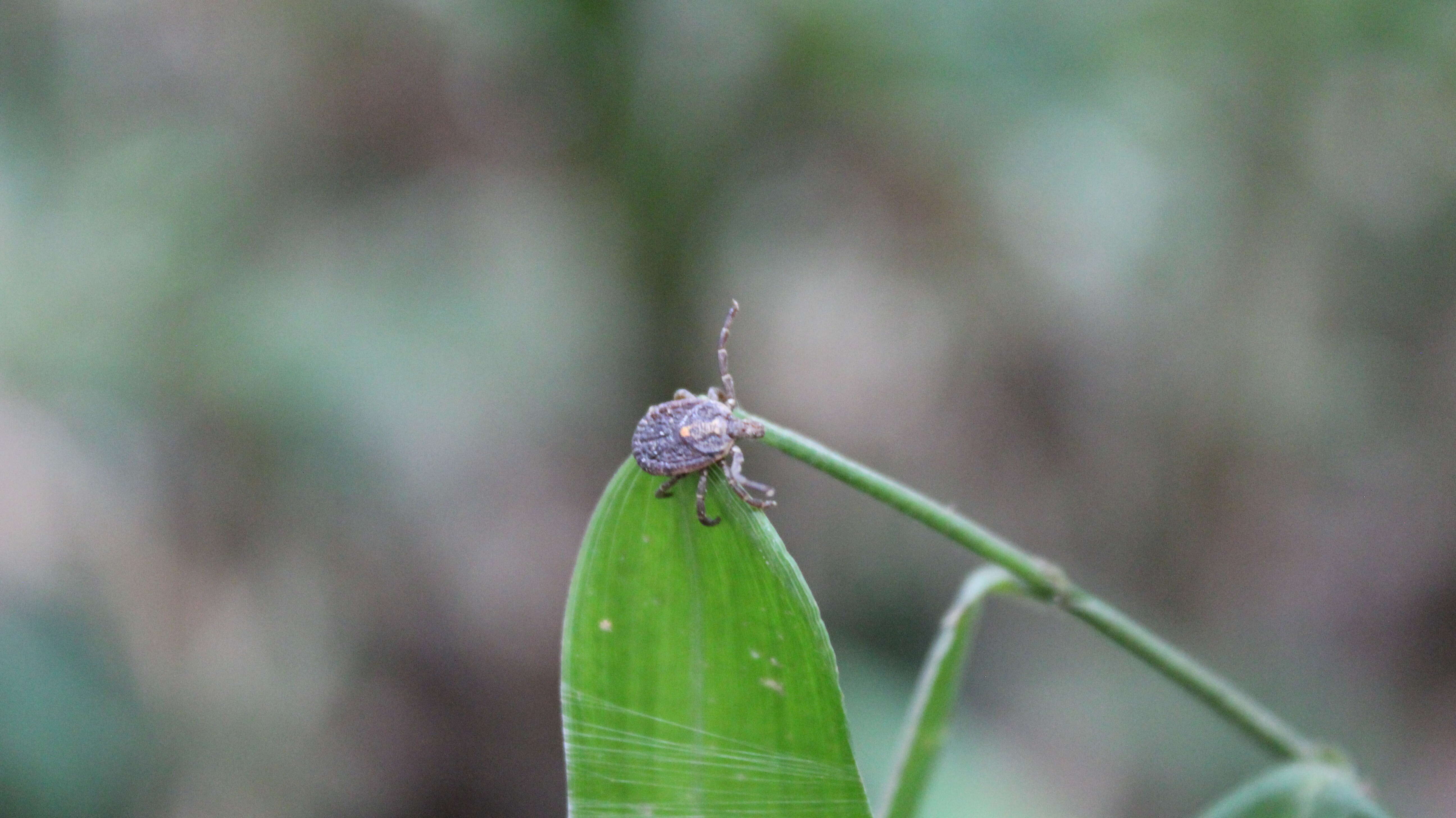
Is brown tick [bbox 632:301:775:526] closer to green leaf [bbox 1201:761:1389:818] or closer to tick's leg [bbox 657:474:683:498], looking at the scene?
tick's leg [bbox 657:474:683:498]

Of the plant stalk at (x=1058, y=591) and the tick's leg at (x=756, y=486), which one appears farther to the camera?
the tick's leg at (x=756, y=486)

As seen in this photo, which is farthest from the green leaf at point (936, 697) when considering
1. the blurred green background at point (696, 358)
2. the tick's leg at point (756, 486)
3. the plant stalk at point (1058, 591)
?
the blurred green background at point (696, 358)

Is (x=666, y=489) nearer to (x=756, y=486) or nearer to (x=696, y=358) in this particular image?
(x=756, y=486)

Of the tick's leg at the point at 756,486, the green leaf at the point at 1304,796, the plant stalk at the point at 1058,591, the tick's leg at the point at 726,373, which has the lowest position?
the green leaf at the point at 1304,796

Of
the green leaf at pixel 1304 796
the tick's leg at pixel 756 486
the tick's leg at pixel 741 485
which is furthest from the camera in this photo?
the green leaf at pixel 1304 796

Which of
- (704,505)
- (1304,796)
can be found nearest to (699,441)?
(704,505)

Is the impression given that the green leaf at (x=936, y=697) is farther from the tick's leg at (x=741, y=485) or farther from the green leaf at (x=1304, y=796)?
the green leaf at (x=1304, y=796)
